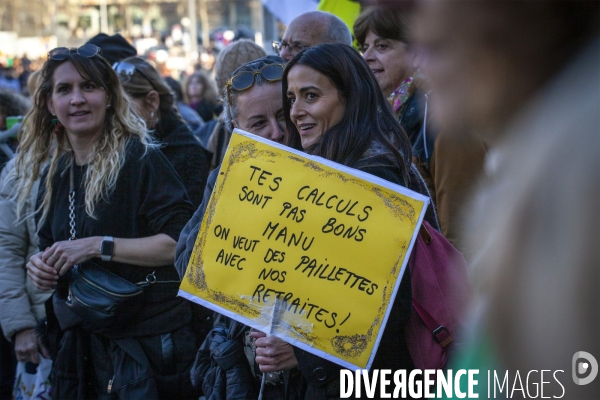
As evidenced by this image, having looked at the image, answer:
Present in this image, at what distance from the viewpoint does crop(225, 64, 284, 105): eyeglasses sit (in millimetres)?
3002

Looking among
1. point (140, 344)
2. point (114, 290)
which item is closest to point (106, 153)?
point (114, 290)

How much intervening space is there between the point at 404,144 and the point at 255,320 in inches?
28.7

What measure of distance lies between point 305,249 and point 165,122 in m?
2.61

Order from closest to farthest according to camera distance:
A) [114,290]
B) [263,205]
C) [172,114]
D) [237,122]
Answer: [263,205] < [237,122] < [114,290] < [172,114]

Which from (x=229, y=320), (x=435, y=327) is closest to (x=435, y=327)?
(x=435, y=327)

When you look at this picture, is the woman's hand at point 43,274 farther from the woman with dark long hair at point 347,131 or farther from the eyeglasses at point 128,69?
the eyeglasses at point 128,69

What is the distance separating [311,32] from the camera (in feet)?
13.9

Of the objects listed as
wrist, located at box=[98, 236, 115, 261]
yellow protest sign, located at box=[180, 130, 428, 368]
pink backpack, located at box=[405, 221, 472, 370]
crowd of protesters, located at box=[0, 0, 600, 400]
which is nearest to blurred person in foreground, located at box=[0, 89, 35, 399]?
crowd of protesters, located at box=[0, 0, 600, 400]

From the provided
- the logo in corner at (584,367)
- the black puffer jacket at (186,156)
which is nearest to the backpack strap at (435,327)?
the logo in corner at (584,367)

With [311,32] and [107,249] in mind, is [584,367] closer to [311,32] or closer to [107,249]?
[107,249]

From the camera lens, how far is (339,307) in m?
2.15

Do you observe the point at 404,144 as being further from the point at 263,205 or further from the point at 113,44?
the point at 113,44

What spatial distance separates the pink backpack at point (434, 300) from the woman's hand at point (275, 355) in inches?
14.3

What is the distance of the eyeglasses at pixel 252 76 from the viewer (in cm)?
300
